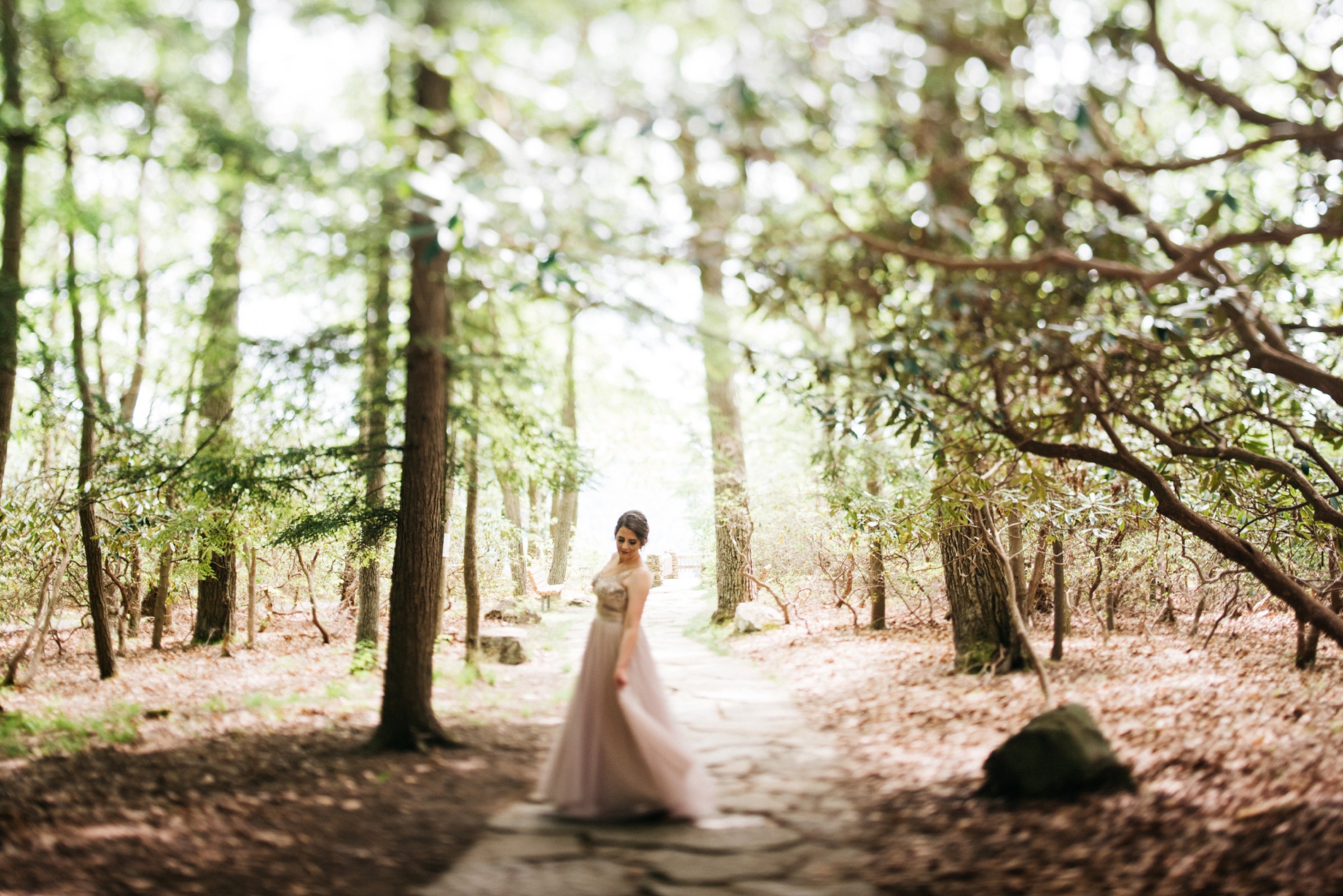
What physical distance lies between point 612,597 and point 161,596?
1005 centimetres

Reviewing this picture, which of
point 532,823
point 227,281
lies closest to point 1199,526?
point 532,823

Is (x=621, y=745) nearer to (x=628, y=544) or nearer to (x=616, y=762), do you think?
(x=616, y=762)

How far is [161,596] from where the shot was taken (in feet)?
41.3

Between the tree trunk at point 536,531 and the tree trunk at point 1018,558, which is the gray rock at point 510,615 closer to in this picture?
the tree trunk at point 536,531

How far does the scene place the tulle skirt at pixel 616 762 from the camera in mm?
4992

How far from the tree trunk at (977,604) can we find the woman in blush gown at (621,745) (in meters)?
5.07

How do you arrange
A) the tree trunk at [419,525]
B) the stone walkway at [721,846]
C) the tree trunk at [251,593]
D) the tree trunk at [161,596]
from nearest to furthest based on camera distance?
Answer: the stone walkway at [721,846] → the tree trunk at [419,525] → the tree trunk at [251,593] → the tree trunk at [161,596]

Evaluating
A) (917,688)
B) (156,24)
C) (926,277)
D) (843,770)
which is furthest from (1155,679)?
(156,24)

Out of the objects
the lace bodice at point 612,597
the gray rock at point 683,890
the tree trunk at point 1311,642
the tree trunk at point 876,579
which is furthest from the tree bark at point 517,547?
the gray rock at point 683,890

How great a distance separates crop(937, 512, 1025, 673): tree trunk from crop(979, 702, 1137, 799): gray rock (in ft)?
14.0

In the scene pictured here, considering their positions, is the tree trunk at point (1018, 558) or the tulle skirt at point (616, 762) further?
the tree trunk at point (1018, 558)

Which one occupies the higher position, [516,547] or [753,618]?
[516,547]

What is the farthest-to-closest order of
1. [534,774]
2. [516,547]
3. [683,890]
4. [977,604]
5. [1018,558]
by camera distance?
1. [516,547]
2. [1018,558]
3. [977,604]
4. [534,774]
5. [683,890]

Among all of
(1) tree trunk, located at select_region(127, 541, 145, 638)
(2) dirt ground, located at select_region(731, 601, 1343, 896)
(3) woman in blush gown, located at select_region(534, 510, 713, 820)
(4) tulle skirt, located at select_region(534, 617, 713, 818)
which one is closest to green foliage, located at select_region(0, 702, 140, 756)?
(1) tree trunk, located at select_region(127, 541, 145, 638)
